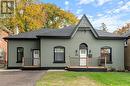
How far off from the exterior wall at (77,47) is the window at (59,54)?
34 centimetres

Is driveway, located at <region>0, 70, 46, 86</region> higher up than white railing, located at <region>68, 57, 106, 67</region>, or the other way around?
white railing, located at <region>68, 57, 106, 67</region>

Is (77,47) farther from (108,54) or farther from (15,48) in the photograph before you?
(15,48)

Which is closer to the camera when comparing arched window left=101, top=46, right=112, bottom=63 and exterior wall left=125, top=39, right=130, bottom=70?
arched window left=101, top=46, right=112, bottom=63

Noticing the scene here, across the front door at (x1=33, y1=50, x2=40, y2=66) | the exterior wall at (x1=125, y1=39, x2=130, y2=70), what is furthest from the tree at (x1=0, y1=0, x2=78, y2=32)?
the exterior wall at (x1=125, y1=39, x2=130, y2=70)

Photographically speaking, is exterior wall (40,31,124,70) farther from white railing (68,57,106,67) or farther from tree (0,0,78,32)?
tree (0,0,78,32)

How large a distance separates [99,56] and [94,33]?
8.80ft

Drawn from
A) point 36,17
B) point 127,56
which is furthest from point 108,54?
point 36,17

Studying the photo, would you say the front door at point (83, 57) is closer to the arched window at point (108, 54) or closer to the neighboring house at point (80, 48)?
the neighboring house at point (80, 48)

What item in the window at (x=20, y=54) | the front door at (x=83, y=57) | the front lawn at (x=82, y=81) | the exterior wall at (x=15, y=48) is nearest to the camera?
the front lawn at (x=82, y=81)

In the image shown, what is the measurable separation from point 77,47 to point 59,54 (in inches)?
86.4

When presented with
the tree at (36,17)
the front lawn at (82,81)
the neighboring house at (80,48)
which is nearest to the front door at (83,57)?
the neighboring house at (80,48)

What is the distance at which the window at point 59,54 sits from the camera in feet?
122

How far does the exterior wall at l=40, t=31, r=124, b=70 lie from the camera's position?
37.0 m

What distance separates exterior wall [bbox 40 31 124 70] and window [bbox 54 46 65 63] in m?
0.34
